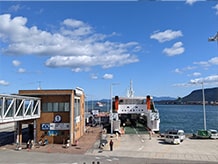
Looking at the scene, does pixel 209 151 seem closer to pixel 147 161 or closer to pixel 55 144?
pixel 147 161

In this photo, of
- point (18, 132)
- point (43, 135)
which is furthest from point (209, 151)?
point (18, 132)

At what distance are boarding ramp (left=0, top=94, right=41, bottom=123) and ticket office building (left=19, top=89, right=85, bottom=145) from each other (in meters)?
1.07

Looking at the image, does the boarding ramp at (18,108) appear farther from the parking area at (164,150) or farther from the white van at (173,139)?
the white van at (173,139)

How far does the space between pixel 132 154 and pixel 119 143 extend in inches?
301

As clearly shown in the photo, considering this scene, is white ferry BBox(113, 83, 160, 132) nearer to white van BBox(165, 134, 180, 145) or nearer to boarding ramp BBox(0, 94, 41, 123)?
white van BBox(165, 134, 180, 145)

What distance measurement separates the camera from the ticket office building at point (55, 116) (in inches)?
1420

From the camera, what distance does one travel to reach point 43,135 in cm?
3609

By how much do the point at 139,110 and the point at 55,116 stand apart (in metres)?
21.6

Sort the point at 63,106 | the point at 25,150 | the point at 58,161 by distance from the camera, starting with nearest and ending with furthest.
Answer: the point at 58,161
the point at 25,150
the point at 63,106

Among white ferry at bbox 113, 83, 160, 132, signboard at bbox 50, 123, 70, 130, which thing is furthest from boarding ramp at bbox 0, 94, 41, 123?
white ferry at bbox 113, 83, 160, 132

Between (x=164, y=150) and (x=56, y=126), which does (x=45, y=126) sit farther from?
(x=164, y=150)

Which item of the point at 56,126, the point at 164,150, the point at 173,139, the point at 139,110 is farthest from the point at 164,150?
the point at 139,110

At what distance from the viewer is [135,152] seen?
30.0 metres

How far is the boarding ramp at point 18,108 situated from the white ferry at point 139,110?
17.4m
